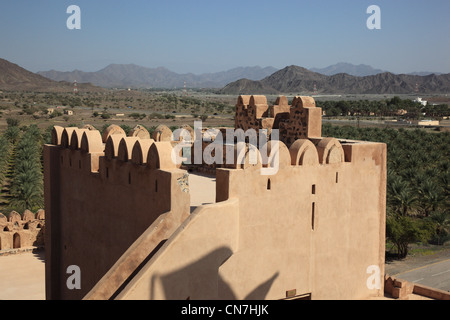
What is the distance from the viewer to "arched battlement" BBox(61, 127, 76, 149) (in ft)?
30.2

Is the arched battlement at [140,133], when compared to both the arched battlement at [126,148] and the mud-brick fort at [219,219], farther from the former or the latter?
the arched battlement at [126,148]

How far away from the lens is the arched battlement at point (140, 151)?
6852 millimetres

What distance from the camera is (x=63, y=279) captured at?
9633 millimetres

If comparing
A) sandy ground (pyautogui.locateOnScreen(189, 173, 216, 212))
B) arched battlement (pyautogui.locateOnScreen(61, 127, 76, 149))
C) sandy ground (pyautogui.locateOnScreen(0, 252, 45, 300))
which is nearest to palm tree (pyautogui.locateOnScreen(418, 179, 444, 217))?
sandy ground (pyautogui.locateOnScreen(189, 173, 216, 212))

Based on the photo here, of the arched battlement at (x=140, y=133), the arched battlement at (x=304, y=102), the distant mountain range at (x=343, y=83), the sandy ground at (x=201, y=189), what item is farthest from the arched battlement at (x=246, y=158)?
the distant mountain range at (x=343, y=83)

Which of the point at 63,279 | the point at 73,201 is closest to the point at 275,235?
the point at 73,201

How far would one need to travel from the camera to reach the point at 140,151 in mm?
6883

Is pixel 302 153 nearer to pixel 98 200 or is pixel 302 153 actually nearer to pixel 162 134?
pixel 98 200

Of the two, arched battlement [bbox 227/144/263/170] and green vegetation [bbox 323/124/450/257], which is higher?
arched battlement [bbox 227/144/263/170]

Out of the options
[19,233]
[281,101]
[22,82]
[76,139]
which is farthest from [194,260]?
[22,82]

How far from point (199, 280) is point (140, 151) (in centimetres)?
204

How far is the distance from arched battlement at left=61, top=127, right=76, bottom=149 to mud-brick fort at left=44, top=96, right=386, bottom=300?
0.02m

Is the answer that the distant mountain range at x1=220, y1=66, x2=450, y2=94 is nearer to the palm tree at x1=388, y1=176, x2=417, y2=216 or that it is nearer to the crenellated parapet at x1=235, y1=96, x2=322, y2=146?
the palm tree at x1=388, y1=176, x2=417, y2=216

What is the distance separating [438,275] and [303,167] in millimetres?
13384
